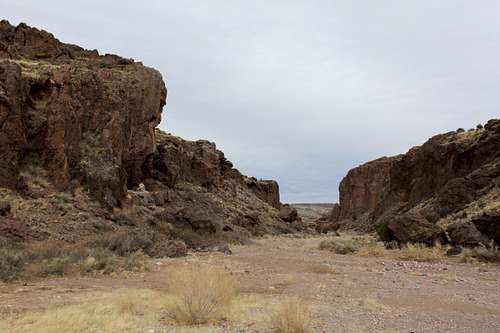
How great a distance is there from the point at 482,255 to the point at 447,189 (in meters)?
14.0

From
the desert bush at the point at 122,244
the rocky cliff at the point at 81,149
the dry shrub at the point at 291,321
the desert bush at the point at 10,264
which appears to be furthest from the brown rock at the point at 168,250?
the dry shrub at the point at 291,321

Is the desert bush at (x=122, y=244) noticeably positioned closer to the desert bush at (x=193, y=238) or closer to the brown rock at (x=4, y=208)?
the brown rock at (x=4, y=208)

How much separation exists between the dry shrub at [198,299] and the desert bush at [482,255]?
1289 cm

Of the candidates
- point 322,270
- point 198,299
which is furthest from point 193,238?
point 198,299

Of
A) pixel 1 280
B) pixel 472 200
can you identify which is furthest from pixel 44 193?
pixel 472 200

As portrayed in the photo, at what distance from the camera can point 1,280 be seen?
1256 centimetres

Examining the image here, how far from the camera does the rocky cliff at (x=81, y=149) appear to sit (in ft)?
77.0

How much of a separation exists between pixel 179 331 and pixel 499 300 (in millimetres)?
7704

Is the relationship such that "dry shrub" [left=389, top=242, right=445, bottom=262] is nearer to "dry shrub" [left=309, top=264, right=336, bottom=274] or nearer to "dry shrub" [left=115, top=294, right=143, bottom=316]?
"dry shrub" [left=309, top=264, right=336, bottom=274]

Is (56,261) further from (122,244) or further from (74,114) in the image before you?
(74,114)

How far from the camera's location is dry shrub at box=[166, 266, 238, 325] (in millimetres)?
8078

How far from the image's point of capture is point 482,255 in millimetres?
18734

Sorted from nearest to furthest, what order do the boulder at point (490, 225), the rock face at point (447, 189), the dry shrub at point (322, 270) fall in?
the dry shrub at point (322, 270) → the boulder at point (490, 225) → the rock face at point (447, 189)

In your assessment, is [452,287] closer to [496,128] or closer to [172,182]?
[496,128]
